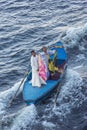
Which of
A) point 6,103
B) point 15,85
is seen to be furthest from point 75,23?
point 6,103

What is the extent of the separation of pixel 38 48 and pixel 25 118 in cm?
863

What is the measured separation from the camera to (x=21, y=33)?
90.9ft

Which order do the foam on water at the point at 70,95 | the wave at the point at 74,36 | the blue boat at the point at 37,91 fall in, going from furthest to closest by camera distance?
the wave at the point at 74,36 < the blue boat at the point at 37,91 < the foam on water at the point at 70,95

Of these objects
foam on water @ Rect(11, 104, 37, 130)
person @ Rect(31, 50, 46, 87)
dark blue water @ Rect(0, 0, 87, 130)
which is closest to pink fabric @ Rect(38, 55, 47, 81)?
person @ Rect(31, 50, 46, 87)

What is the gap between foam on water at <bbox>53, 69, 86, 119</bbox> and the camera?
1828 centimetres

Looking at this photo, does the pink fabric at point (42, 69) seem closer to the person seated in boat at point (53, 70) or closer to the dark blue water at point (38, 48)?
the person seated in boat at point (53, 70)

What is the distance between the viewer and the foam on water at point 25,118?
56.1 ft

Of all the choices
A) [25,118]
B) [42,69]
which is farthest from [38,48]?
[25,118]

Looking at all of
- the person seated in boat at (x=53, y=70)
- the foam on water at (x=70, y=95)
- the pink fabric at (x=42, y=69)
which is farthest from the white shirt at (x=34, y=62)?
the foam on water at (x=70, y=95)

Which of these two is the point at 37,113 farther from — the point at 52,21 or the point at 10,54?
the point at 52,21

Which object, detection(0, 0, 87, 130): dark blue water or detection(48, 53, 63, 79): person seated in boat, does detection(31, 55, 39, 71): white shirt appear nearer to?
detection(48, 53, 63, 79): person seated in boat

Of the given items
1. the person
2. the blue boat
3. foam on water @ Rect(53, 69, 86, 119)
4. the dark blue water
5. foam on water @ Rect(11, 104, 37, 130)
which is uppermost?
the person

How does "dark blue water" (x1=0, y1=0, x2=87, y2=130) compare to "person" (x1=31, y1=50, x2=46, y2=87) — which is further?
"person" (x1=31, y1=50, x2=46, y2=87)

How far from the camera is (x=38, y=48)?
25.2m
